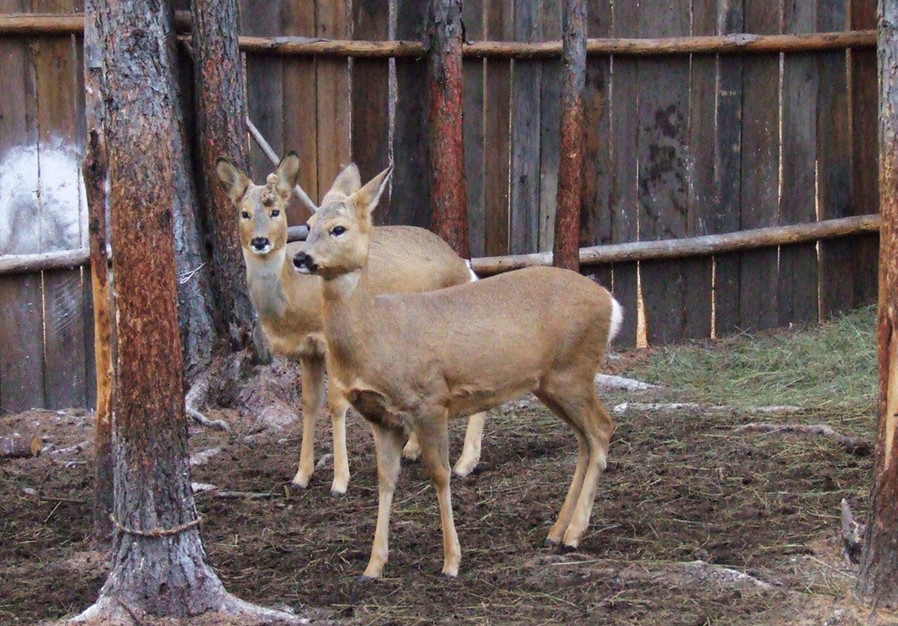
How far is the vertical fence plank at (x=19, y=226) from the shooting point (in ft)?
26.6

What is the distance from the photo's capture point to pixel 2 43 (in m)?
8.05

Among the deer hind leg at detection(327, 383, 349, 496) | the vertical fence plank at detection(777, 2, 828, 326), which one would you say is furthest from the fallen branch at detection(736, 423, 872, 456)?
the vertical fence plank at detection(777, 2, 828, 326)

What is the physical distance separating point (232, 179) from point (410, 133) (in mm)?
2471

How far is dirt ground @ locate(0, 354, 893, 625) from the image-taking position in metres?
4.90

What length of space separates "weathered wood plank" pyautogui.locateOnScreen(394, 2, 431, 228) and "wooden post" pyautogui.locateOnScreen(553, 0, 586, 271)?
3.35ft

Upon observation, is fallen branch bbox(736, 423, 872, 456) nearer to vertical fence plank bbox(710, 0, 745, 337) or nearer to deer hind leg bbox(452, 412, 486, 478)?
deer hind leg bbox(452, 412, 486, 478)

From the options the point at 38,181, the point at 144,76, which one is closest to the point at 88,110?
the point at 144,76

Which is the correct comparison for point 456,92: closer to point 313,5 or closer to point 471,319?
point 313,5

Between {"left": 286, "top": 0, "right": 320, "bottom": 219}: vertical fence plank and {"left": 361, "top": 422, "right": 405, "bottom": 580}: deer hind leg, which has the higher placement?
{"left": 286, "top": 0, "right": 320, "bottom": 219}: vertical fence plank

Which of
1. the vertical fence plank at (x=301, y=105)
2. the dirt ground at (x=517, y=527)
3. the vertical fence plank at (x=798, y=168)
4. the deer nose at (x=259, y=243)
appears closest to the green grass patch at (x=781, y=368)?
the vertical fence plank at (x=798, y=168)

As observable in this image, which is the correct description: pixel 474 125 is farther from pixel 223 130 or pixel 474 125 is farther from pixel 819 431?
pixel 819 431

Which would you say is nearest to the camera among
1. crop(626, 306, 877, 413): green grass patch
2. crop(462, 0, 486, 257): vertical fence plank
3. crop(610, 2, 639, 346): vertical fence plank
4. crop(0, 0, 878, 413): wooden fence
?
crop(0, 0, 878, 413): wooden fence

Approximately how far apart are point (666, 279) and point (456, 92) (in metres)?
2.78

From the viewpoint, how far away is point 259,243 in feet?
23.4
